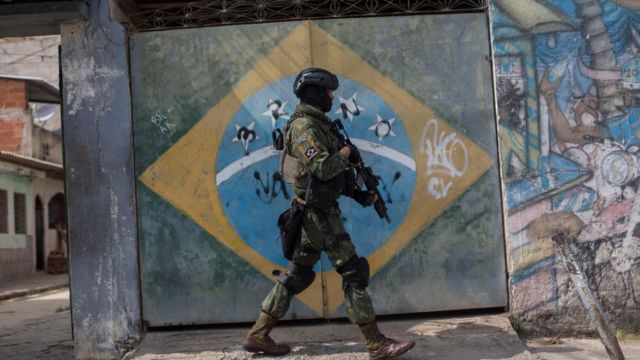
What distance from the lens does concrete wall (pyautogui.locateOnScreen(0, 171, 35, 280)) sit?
1734 cm

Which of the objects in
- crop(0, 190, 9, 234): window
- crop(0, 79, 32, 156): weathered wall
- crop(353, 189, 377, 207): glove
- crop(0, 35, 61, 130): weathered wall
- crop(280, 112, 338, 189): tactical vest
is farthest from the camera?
crop(0, 35, 61, 130): weathered wall

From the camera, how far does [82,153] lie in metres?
4.99

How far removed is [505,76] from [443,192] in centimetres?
98

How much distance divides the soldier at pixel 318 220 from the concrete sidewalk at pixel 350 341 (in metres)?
0.30

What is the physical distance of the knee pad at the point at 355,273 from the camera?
13.7ft

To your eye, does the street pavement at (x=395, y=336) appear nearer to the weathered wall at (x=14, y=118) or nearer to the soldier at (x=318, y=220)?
the soldier at (x=318, y=220)

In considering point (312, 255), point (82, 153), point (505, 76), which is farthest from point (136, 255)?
point (505, 76)

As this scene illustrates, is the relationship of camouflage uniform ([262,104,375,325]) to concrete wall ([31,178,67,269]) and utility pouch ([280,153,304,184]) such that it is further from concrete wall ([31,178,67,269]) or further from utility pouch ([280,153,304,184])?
concrete wall ([31,178,67,269])

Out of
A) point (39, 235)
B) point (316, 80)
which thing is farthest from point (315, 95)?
point (39, 235)

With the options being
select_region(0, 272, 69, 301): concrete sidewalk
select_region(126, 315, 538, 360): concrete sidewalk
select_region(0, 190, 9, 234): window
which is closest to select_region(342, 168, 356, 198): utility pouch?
select_region(126, 315, 538, 360): concrete sidewalk

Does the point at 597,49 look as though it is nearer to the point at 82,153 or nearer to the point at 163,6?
the point at 163,6

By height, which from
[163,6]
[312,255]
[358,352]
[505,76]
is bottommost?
[358,352]

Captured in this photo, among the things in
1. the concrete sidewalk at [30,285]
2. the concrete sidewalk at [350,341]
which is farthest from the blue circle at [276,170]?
the concrete sidewalk at [30,285]

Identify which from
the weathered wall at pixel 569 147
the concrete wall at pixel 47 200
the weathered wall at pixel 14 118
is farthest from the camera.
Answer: the concrete wall at pixel 47 200
